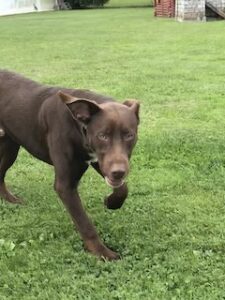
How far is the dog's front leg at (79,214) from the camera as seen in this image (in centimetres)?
400

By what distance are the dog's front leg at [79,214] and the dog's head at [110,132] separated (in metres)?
0.44

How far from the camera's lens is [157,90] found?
9469 millimetres

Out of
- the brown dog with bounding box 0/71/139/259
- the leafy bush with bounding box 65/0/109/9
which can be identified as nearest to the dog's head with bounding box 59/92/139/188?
the brown dog with bounding box 0/71/139/259

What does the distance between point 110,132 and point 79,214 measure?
0.72 m

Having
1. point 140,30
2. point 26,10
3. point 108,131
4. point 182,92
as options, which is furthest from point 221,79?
point 26,10

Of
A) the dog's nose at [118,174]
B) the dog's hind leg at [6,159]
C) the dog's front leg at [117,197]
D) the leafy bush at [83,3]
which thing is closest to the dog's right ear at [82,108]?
the dog's nose at [118,174]

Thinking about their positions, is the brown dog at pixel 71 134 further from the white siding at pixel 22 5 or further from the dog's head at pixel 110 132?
the white siding at pixel 22 5

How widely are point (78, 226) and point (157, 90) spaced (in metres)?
5.68

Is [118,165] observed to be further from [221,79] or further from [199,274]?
[221,79]

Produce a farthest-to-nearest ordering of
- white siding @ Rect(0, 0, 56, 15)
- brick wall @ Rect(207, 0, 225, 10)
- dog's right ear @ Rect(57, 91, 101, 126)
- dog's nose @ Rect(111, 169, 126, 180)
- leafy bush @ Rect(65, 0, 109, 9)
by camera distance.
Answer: leafy bush @ Rect(65, 0, 109, 9)
white siding @ Rect(0, 0, 56, 15)
brick wall @ Rect(207, 0, 225, 10)
dog's right ear @ Rect(57, 91, 101, 126)
dog's nose @ Rect(111, 169, 126, 180)

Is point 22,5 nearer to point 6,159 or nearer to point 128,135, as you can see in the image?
point 6,159

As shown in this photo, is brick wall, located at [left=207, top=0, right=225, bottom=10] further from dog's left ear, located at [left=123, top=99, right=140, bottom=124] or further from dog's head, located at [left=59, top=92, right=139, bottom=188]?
dog's head, located at [left=59, top=92, right=139, bottom=188]

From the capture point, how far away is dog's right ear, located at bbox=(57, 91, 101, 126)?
3.60 m

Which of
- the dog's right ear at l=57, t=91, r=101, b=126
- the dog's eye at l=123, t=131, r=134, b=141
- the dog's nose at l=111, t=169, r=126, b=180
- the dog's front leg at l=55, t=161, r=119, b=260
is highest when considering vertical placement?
the dog's right ear at l=57, t=91, r=101, b=126
